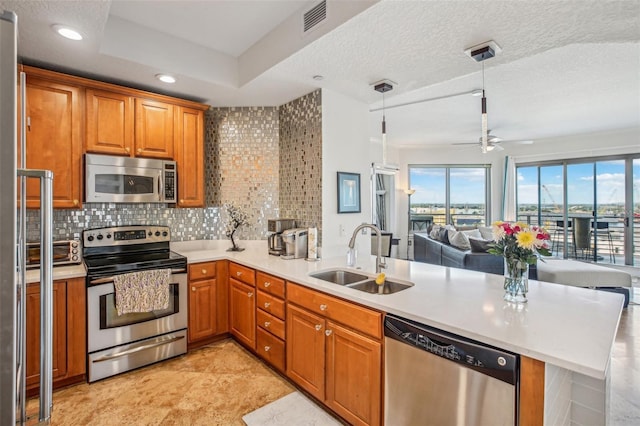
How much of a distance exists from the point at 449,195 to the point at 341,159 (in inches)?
214

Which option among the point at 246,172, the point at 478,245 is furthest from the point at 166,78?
the point at 478,245

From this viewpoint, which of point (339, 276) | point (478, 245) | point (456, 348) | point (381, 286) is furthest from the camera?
point (478, 245)

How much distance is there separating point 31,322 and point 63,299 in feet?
0.69

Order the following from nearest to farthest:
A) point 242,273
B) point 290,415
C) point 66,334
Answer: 1. point 290,415
2. point 66,334
3. point 242,273

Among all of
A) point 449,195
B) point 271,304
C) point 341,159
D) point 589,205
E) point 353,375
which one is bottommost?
point 353,375

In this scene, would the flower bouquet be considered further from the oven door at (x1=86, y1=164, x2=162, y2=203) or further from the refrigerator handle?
the oven door at (x1=86, y1=164, x2=162, y2=203)

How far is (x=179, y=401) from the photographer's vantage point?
87.8 inches

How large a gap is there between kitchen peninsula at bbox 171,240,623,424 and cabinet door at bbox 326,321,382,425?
8.9 inches

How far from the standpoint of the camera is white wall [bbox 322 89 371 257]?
3.02 metres

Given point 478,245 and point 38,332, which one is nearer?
point 38,332

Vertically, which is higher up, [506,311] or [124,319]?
[506,311]

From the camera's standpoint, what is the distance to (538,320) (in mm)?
1411

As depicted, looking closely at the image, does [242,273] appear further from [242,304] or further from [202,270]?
[202,270]

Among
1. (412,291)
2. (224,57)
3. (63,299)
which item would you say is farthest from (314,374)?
(224,57)
